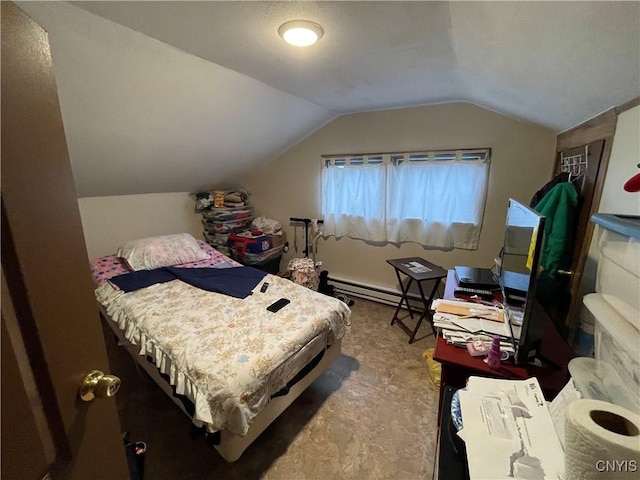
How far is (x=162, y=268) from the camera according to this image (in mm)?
2547

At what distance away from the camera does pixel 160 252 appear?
8.80ft

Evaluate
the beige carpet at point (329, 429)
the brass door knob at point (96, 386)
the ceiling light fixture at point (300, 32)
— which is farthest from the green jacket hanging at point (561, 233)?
the brass door knob at point (96, 386)

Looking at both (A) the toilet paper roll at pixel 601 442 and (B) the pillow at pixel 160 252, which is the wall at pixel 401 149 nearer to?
(B) the pillow at pixel 160 252

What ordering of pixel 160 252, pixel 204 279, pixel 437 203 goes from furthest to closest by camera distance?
pixel 437 203
pixel 160 252
pixel 204 279

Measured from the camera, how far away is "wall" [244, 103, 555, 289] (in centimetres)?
239

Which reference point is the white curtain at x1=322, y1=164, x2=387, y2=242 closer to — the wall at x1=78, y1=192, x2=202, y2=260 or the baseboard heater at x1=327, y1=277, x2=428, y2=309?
the baseboard heater at x1=327, y1=277, x2=428, y2=309

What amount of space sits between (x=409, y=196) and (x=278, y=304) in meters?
1.87

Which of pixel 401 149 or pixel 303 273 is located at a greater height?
pixel 401 149

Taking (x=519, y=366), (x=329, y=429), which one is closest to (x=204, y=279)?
(x=329, y=429)

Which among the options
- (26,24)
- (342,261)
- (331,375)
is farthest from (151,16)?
(342,261)

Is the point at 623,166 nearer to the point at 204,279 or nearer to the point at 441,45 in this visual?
the point at 441,45

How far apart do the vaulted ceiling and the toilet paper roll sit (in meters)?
0.98

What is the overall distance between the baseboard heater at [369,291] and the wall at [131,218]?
2104 mm

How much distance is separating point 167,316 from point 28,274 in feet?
4.81
